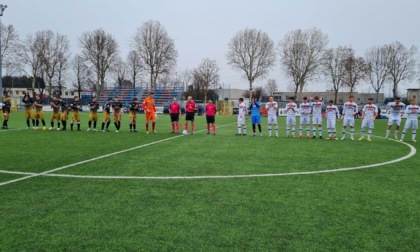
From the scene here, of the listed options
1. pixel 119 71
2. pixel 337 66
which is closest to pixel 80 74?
pixel 119 71

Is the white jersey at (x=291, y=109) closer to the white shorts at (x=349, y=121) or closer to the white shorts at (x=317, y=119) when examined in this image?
the white shorts at (x=317, y=119)

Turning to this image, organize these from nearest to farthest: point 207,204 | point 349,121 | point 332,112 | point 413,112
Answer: point 207,204, point 413,112, point 349,121, point 332,112

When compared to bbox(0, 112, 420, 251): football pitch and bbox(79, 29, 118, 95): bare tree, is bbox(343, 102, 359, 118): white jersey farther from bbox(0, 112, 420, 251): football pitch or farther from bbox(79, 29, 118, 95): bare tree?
bbox(79, 29, 118, 95): bare tree

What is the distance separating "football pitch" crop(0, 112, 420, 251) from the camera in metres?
3.99

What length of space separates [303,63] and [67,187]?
67.8 meters

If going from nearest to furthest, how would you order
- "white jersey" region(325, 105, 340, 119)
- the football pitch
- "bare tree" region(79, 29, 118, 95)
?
the football pitch, "white jersey" region(325, 105, 340, 119), "bare tree" region(79, 29, 118, 95)

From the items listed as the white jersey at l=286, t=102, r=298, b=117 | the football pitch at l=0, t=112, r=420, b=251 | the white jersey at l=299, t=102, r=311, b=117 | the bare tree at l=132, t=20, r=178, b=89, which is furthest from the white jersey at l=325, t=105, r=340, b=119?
the bare tree at l=132, t=20, r=178, b=89

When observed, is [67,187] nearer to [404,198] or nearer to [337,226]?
[337,226]

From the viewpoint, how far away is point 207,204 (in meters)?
5.43

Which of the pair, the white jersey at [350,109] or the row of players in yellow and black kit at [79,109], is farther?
the row of players in yellow and black kit at [79,109]

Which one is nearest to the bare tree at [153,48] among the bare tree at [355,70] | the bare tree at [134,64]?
the bare tree at [134,64]

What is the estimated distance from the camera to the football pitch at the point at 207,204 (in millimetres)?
3990

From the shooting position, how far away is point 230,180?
7.21 metres

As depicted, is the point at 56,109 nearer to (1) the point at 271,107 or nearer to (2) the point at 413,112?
(1) the point at 271,107
